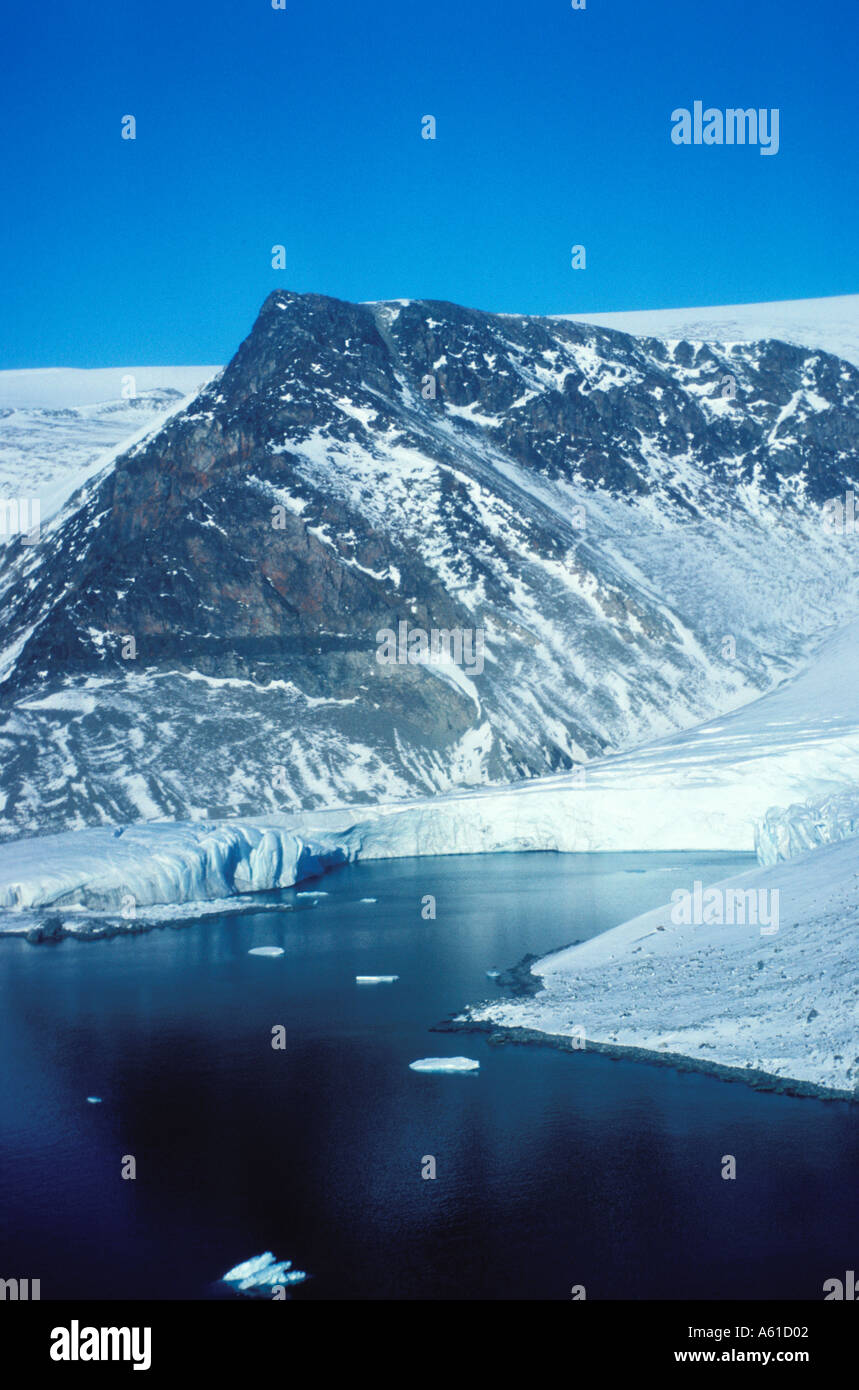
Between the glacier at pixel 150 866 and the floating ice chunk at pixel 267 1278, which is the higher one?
the glacier at pixel 150 866

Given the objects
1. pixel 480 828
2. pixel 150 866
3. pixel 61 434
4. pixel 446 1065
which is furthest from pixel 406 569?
pixel 61 434

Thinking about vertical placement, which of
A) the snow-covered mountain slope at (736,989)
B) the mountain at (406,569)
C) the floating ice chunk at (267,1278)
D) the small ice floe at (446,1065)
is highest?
the mountain at (406,569)

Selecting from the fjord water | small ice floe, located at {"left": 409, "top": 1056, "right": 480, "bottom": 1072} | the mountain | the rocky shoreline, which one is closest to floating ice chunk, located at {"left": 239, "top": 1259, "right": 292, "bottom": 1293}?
the fjord water

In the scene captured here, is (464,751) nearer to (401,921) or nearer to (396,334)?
(401,921)

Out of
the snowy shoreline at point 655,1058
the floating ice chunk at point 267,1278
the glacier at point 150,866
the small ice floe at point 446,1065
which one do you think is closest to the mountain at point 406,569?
the glacier at point 150,866

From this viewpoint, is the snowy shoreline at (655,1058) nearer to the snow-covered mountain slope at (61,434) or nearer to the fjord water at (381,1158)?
the fjord water at (381,1158)

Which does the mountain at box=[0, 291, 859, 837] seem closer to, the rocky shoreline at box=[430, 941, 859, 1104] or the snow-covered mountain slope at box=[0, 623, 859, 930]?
the snow-covered mountain slope at box=[0, 623, 859, 930]
